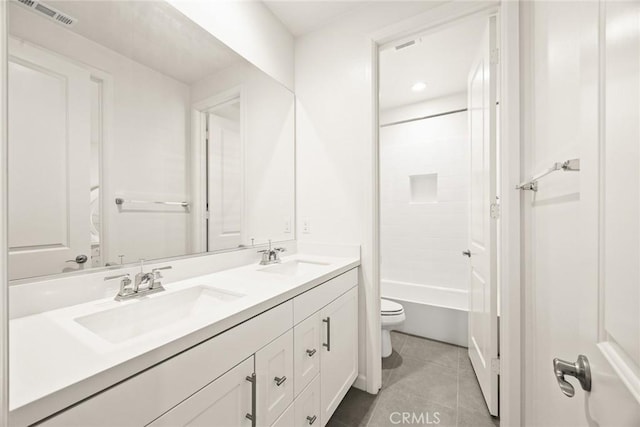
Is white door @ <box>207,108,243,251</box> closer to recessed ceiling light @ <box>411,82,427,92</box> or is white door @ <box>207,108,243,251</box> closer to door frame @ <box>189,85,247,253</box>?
door frame @ <box>189,85,247,253</box>

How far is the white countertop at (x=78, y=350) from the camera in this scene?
1.43 feet

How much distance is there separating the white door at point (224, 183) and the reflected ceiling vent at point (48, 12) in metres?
0.60

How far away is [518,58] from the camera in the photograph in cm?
127

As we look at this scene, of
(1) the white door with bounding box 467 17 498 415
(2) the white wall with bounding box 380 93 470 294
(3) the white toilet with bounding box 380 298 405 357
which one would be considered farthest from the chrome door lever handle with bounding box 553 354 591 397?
(2) the white wall with bounding box 380 93 470 294

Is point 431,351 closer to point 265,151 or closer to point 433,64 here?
point 265,151

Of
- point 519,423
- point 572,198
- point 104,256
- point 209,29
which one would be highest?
point 209,29

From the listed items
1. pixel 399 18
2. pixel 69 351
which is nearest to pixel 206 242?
pixel 69 351

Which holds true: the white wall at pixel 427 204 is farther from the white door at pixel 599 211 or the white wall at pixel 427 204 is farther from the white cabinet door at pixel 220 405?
the white cabinet door at pixel 220 405

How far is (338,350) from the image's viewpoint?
143 cm

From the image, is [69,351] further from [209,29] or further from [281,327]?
[209,29]

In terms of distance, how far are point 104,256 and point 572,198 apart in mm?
1591

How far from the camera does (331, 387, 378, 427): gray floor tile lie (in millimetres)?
1455

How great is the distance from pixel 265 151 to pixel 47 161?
113 centimetres

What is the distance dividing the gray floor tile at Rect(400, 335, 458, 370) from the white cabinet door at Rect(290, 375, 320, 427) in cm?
125
